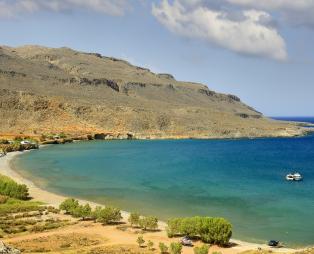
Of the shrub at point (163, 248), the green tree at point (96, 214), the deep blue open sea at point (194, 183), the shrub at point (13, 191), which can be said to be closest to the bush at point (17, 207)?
the shrub at point (13, 191)

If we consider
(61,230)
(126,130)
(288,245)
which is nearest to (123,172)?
(61,230)

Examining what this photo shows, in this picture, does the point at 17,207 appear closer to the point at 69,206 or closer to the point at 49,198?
the point at 69,206

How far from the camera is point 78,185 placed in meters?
78.6

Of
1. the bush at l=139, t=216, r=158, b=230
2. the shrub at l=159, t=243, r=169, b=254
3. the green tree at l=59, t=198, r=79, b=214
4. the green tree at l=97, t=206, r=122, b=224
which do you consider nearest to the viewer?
the shrub at l=159, t=243, r=169, b=254

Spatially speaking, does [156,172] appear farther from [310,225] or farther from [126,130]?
[126,130]

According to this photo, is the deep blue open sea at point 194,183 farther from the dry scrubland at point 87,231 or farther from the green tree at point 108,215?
the green tree at point 108,215

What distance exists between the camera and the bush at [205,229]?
43500 mm

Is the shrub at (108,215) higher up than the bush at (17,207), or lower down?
higher up

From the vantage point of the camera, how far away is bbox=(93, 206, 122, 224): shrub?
51.3m

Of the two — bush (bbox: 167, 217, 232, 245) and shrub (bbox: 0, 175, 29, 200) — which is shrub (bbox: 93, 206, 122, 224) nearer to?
bush (bbox: 167, 217, 232, 245)

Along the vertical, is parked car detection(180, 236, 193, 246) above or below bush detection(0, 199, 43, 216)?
above

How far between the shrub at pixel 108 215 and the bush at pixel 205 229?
7331 mm

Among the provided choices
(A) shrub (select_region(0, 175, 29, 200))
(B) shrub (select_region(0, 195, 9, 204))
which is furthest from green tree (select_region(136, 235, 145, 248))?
(A) shrub (select_region(0, 175, 29, 200))

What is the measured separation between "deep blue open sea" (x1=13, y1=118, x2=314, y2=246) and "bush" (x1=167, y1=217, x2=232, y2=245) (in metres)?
4.28
